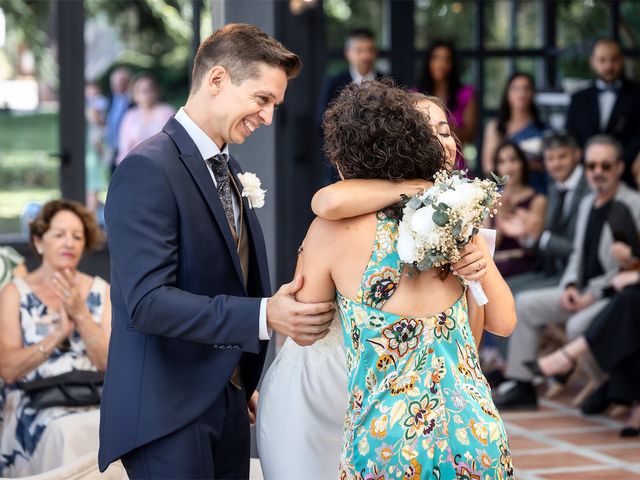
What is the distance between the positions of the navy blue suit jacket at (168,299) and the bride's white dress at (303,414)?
37 centimetres

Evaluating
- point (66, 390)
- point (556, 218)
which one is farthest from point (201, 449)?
point (556, 218)

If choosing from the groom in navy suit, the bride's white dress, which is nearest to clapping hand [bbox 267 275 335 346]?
the groom in navy suit

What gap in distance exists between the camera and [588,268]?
282 inches

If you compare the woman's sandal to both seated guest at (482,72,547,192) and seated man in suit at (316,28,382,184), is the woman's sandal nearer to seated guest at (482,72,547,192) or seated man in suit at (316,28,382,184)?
seated guest at (482,72,547,192)

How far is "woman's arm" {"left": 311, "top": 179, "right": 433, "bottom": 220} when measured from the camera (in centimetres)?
265

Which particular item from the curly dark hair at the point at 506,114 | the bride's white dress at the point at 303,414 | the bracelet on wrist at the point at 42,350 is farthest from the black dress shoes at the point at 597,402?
the bride's white dress at the point at 303,414

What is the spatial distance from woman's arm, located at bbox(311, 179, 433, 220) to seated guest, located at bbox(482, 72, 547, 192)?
5595mm

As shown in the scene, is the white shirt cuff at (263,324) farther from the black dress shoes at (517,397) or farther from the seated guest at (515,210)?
the seated guest at (515,210)

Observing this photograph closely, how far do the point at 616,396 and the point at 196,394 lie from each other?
4.27 m

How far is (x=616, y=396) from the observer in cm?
654

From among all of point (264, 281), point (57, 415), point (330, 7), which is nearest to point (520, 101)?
point (330, 7)

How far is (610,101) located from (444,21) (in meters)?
1.79

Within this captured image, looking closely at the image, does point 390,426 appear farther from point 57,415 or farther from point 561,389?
point 561,389

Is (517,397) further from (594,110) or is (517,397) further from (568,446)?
(594,110)
